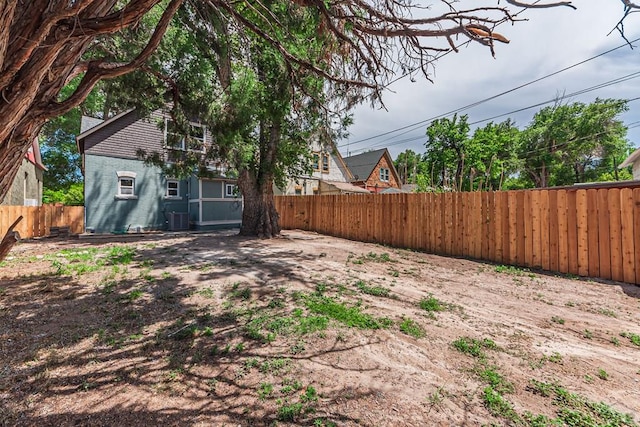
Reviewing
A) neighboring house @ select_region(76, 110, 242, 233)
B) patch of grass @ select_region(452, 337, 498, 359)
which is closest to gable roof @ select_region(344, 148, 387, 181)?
neighboring house @ select_region(76, 110, 242, 233)

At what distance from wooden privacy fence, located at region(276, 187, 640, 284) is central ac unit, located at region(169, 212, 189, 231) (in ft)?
32.9

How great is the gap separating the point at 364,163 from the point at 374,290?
2546 centimetres

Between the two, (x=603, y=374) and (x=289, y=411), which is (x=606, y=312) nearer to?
(x=603, y=374)

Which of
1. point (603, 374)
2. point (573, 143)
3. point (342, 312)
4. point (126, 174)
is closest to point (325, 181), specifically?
point (126, 174)

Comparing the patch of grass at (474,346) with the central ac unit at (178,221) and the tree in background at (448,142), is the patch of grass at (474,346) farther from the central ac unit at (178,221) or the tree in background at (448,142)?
the tree in background at (448,142)

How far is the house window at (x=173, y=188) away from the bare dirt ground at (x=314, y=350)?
35.2ft

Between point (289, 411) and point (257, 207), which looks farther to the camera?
point (257, 207)

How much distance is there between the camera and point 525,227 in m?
5.88

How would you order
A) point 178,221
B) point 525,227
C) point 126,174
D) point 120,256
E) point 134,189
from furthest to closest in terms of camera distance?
1. point 178,221
2. point 134,189
3. point 126,174
4. point 120,256
5. point 525,227

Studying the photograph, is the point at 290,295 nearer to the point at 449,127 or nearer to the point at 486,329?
the point at 486,329

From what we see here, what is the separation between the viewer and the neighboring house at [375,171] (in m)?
27.0

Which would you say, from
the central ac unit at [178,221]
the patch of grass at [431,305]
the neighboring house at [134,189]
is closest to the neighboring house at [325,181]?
the neighboring house at [134,189]

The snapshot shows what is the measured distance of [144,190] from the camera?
1409 centimetres

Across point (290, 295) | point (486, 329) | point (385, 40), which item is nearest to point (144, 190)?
point (290, 295)
